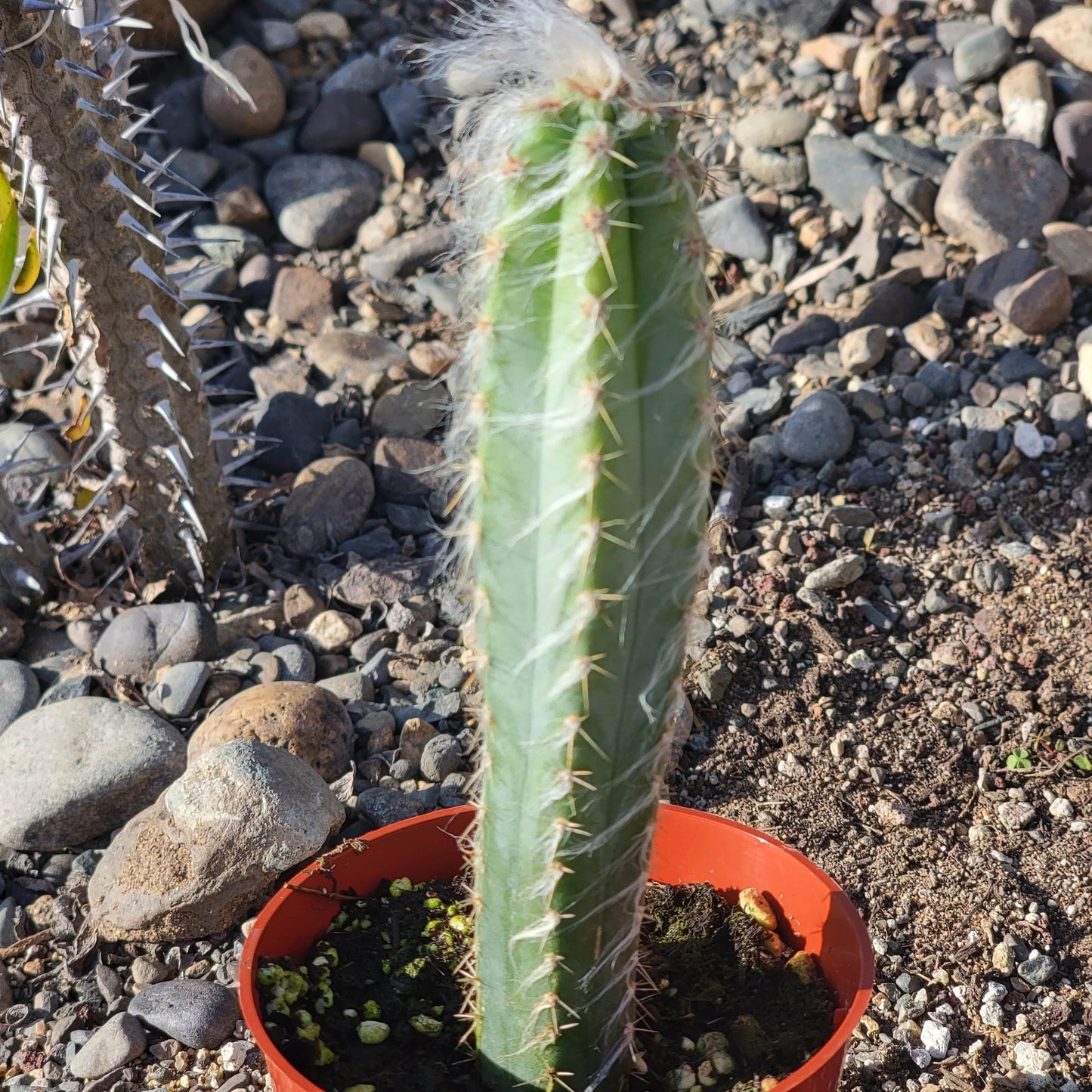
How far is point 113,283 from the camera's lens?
257cm

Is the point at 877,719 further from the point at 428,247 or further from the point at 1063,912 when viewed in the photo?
the point at 428,247

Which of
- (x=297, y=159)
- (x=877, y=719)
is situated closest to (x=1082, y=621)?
(x=877, y=719)

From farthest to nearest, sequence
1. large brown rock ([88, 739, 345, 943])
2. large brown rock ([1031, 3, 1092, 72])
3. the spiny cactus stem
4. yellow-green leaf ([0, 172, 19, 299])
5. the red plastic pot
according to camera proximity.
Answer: large brown rock ([1031, 3, 1092, 72]) → yellow-green leaf ([0, 172, 19, 299]) → large brown rock ([88, 739, 345, 943]) → the red plastic pot → the spiny cactus stem

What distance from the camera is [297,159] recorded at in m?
4.39

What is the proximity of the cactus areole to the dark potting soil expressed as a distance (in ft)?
1.19

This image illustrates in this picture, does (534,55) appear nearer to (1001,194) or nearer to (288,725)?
(288,725)

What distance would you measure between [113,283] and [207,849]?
121 centimetres

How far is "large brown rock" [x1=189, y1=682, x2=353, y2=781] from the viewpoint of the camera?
7.84 ft

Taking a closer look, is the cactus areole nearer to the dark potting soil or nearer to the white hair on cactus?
the white hair on cactus

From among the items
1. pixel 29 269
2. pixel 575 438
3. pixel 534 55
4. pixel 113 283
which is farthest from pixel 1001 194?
pixel 575 438

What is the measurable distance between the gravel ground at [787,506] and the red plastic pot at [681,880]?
284mm

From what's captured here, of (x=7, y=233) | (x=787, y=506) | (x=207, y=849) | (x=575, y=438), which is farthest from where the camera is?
(x=787, y=506)

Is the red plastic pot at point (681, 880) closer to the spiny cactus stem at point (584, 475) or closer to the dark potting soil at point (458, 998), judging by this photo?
the dark potting soil at point (458, 998)

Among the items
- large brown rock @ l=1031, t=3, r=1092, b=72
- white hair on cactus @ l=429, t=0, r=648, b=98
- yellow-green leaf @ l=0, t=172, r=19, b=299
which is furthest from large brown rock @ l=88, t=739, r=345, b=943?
large brown rock @ l=1031, t=3, r=1092, b=72
